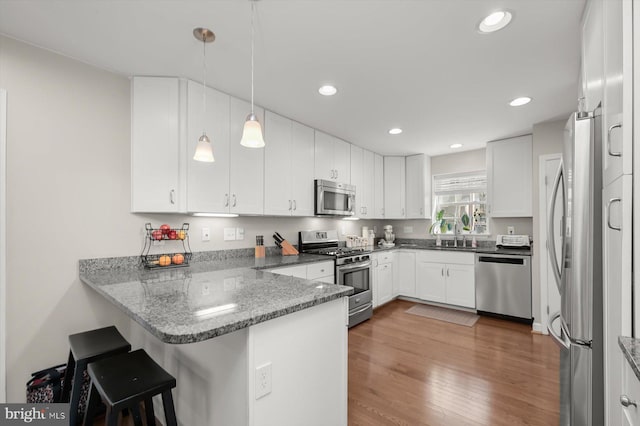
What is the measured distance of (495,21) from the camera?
165 cm

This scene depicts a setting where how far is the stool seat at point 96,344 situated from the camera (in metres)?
1.47

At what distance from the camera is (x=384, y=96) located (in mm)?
2645

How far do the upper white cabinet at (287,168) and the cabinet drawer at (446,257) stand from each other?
6.79 feet

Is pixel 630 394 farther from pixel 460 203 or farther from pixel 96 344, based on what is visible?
pixel 460 203

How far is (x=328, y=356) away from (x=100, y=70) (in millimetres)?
2587

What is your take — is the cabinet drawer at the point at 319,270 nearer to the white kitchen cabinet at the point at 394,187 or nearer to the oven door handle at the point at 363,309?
the oven door handle at the point at 363,309

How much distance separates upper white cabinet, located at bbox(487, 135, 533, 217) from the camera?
12.4 feet

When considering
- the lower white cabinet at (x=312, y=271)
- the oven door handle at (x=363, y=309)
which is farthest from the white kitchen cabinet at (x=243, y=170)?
the oven door handle at (x=363, y=309)

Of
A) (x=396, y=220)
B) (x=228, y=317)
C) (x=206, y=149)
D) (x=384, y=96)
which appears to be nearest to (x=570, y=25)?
(x=384, y=96)

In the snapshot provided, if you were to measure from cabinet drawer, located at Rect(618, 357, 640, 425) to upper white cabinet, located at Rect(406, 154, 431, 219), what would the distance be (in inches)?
163

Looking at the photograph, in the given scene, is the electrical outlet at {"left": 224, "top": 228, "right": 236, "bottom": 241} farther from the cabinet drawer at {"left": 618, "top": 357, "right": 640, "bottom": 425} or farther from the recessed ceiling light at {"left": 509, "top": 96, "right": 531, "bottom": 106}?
the recessed ceiling light at {"left": 509, "top": 96, "right": 531, "bottom": 106}

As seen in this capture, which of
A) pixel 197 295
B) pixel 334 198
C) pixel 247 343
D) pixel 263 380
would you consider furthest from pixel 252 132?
pixel 334 198

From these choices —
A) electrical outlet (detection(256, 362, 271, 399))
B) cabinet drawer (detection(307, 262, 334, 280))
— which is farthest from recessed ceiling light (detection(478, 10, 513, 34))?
cabinet drawer (detection(307, 262, 334, 280))

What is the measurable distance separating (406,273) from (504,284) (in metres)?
1.36
